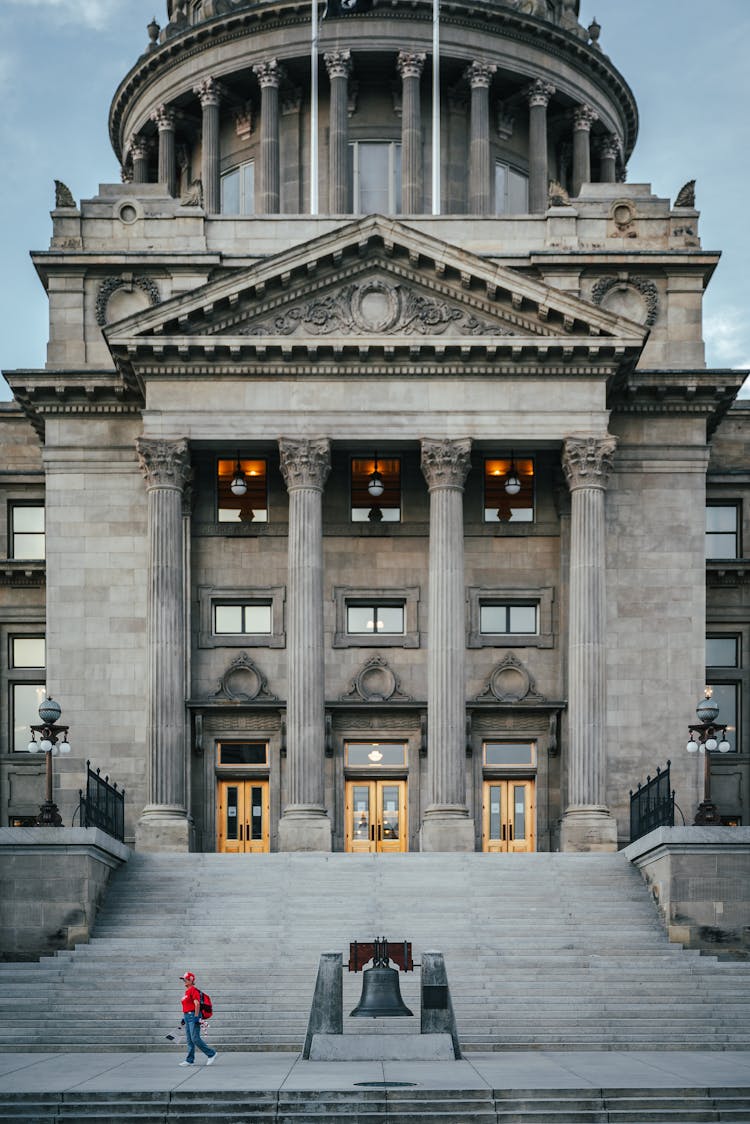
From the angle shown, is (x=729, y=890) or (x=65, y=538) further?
(x=65, y=538)

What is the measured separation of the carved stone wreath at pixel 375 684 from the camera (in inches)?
2117

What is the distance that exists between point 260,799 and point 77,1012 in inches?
740

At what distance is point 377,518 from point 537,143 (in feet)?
82.1

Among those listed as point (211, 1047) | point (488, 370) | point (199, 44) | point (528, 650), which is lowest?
point (211, 1047)

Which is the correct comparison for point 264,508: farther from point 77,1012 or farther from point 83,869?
point 77,1012

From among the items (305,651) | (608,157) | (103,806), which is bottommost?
(103,806)

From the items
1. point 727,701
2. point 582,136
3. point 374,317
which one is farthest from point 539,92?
point 727,701

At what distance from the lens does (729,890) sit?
40750 mm

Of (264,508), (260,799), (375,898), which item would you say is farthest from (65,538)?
(375,898)

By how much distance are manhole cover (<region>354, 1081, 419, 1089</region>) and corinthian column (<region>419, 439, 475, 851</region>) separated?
22.3 m

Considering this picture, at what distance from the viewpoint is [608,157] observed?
78.8 meters

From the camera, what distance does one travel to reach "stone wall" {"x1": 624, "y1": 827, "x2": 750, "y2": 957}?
1596 inches

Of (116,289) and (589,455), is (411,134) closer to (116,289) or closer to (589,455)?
(116,289)

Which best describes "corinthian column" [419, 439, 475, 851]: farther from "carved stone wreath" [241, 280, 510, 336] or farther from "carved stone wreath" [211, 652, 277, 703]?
"carved stone wreath" [211, 652, 277, 703]
